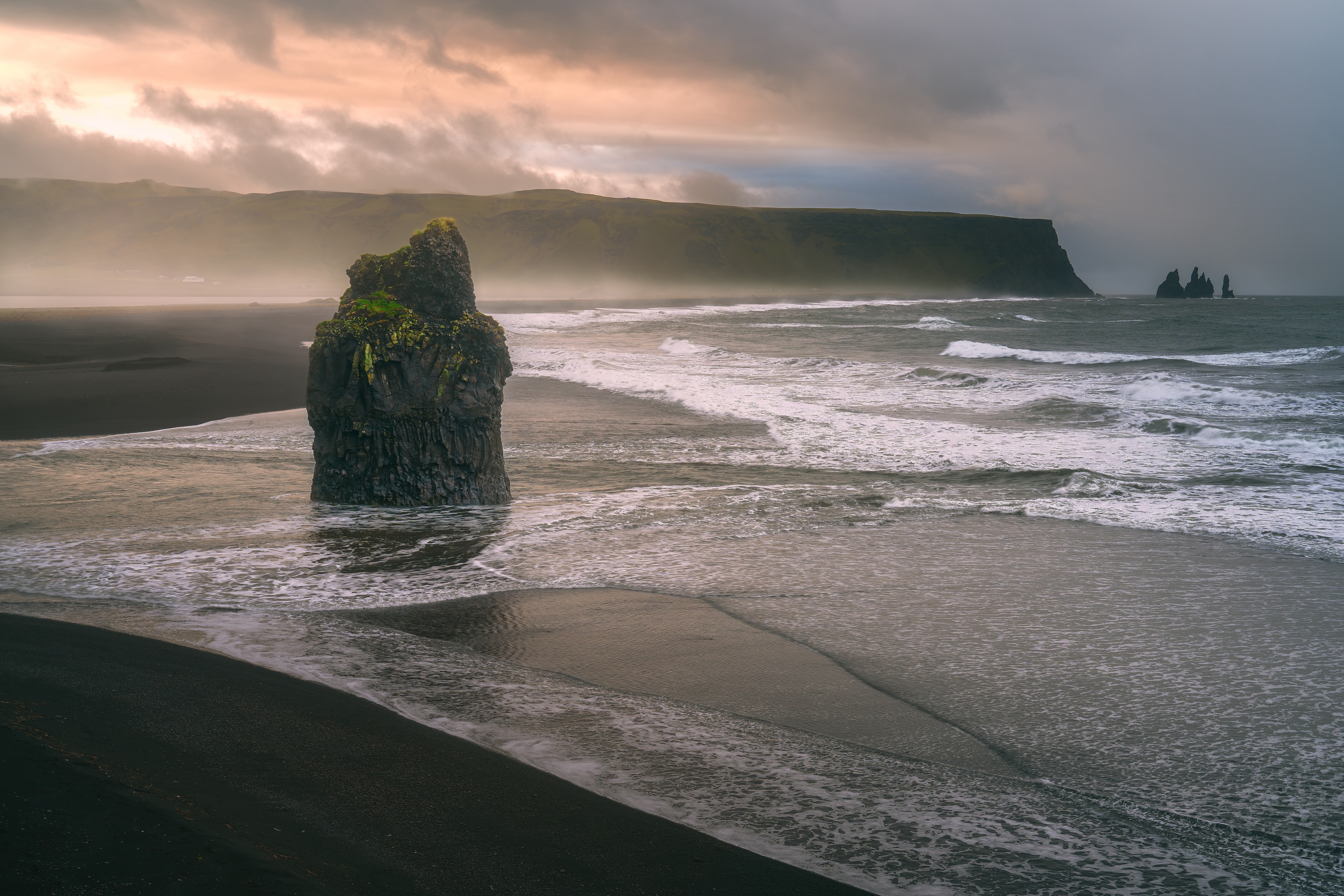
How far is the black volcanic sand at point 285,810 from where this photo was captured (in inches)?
105

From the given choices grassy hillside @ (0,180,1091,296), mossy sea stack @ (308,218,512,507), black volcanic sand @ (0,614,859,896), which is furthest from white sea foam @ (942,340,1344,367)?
grassy hillside @ (0,180,1091,296)

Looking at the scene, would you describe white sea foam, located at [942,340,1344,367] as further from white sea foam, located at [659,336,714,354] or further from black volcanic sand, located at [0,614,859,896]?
black volcanic sand, located at [0,614,859,896]

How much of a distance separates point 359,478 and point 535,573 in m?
3.17

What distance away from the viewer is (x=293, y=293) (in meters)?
108

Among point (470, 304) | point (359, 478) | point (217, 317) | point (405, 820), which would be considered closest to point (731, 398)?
point (470, 304)

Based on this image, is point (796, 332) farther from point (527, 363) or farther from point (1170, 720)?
point (1170, 720)

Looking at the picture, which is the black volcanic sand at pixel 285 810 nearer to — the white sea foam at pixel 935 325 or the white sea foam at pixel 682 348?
the white sea foam at pixel 682 348

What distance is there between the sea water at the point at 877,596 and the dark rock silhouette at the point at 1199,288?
593 ft

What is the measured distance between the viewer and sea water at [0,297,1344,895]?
366 centimetres

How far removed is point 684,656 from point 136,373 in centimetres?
2270

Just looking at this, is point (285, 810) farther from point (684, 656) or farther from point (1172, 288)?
point (1172, 288)

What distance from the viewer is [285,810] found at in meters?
3.28

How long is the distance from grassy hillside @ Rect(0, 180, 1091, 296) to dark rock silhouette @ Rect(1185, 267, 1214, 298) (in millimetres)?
25623

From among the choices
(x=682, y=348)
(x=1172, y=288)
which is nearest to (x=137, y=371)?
(x=682, y=348)
